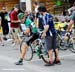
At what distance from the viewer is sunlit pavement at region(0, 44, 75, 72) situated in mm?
11539

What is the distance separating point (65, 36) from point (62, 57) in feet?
4.96

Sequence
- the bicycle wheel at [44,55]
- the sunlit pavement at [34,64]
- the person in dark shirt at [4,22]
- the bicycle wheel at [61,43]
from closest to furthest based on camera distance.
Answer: the sunlit pavement at [34,64], the bicycle wheel at [44,55], the bicycle wheel at [61,43], the person in dark shirt at [4,22]

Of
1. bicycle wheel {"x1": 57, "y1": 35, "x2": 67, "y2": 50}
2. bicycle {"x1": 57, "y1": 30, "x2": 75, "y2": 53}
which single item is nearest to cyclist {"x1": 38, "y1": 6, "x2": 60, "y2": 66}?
bicycle {"x1": 57, "y1": 30, "x2": 75, "y2": 53}

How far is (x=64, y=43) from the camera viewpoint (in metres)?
15.3

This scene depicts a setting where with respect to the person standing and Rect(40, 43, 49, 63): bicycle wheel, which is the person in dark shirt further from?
Rect(40, 43, 49, 63): bicycle wheel

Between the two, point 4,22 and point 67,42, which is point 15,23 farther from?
point 67,42

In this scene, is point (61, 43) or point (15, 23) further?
point (15, 23)

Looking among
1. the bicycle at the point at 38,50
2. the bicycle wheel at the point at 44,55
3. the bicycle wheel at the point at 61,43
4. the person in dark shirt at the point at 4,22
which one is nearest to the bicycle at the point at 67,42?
the bicycle wheel at the point at 61,43

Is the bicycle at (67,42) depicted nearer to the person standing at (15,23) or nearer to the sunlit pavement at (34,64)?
the sunlit pavement at (34,64)

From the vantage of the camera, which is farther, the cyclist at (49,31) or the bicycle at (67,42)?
the bicycle at (67,42)

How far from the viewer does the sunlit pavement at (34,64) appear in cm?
1154

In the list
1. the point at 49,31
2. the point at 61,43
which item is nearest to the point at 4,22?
the point at 61,43

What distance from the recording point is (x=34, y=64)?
491 inches

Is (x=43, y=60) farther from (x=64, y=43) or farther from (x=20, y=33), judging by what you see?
(x=20, y=33)
